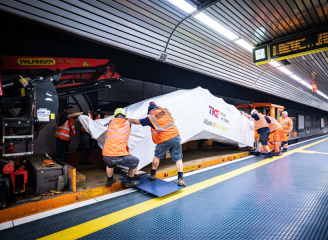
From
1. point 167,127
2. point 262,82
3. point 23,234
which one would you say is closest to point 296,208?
point 167,127

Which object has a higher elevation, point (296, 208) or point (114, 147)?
point (114, 147)

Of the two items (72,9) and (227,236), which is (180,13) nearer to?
(72,9)

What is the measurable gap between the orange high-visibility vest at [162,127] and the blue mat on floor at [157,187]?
810 millimetres

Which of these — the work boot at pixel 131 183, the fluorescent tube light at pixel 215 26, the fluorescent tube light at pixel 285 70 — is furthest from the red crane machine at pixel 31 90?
the fluorescent tube light at pixel 285 70

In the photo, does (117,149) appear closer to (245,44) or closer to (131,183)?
(131,183)

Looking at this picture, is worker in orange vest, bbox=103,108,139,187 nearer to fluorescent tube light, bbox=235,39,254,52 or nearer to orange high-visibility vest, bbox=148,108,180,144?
orange high-visibility vest, bbox=148,108,180,144

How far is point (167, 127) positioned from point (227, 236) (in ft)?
7.05

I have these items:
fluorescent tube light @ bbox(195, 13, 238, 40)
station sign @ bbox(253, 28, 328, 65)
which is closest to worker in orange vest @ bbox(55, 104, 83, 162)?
fluorescent tube light @ bbox(195, 13, 238, 40)

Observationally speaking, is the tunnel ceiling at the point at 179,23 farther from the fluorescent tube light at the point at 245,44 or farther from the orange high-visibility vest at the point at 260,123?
the orange high-visibility vest at the point at 260,123

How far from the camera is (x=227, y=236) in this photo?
2.16 m

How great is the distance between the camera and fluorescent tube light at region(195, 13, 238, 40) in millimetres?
5051

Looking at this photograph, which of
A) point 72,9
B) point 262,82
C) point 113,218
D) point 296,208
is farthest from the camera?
point 262,82

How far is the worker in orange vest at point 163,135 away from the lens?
3.74 m

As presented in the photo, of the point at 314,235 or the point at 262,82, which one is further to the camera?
the point at 262,82
